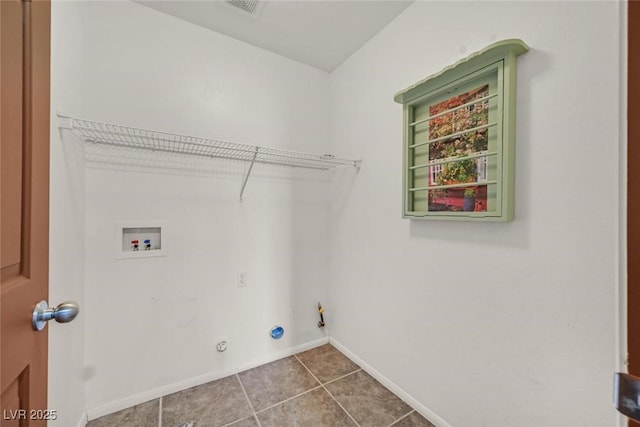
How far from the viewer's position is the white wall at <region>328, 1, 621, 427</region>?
846mm

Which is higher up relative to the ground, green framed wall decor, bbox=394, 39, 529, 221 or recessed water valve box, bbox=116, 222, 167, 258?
green framed wall decor, bbox=394, 39, 529, 221

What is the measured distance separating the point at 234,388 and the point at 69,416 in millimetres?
796

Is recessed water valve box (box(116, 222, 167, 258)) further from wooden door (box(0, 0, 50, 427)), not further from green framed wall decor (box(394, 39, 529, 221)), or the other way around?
green framed wall decor (box(394, 39, 529, 221))

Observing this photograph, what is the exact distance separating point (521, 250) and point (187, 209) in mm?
1826

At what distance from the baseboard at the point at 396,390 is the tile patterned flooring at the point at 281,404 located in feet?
0.09

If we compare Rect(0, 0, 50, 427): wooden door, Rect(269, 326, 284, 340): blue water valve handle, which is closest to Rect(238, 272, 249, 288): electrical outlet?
Rect(269, 326, 284, 340): blue water valve handle

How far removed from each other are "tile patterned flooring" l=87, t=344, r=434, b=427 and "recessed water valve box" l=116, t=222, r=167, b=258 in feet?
2.96

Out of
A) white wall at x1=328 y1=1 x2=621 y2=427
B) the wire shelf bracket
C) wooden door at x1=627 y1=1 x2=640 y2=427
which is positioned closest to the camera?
wooden door at x1=627 y1=1 x2=640 y2=427

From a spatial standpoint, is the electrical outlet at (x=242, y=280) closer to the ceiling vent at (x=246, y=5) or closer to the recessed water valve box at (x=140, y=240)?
the recessed water valve box at (x=140, y=240)

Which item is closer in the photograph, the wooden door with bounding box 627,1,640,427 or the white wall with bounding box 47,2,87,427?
the wooden door with bounding box 627,1,640,427

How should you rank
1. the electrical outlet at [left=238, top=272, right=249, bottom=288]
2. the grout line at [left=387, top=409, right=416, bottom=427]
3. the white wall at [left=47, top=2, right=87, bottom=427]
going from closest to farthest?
1. the white wall at [left=47, top=2, right=87, bottom=427]
2. the grout line at [left=387, top=409, right=416, bottom=427]
3. the electrical outlet at [left=238, top=272, right=249, bottom=288]

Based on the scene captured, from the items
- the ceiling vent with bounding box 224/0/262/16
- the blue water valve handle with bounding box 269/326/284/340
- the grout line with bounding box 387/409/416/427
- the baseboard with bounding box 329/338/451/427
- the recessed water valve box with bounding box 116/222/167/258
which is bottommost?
the grout line with bounding box 387/409/416/427

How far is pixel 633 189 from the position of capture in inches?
17.5

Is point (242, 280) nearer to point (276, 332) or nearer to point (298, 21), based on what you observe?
point (276, 332)
